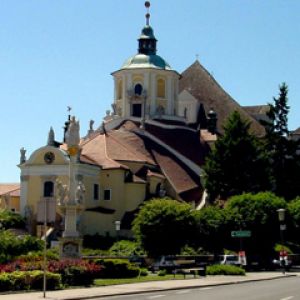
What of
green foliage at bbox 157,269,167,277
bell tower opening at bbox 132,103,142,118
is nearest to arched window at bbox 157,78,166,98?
bell tower opening at bbox 132,103,142,118

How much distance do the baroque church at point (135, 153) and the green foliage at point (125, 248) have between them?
371 cm

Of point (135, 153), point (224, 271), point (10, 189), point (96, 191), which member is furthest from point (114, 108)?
point (224, 271)

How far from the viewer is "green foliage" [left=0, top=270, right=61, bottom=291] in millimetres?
28328

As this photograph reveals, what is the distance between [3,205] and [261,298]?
211ft

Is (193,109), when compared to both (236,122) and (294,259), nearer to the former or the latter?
(236,122)

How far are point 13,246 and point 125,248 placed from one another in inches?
965

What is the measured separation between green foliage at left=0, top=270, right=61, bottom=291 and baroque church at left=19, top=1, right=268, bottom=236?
1541 inches

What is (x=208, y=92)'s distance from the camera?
116m

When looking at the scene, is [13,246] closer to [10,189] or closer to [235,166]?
[235,166]

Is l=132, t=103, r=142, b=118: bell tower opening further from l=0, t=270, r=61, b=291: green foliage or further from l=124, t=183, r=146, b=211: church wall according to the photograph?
l=0, t=270, r=61, b=291: green foliage

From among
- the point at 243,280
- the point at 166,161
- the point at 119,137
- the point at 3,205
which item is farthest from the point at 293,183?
the point at 243,280

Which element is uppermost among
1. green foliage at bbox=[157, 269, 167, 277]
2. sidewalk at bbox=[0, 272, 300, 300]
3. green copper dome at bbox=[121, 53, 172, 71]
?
green copper dome at bbox=[121, 53, 172, 71]

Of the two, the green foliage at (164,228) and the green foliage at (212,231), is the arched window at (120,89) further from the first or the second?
the green foliage at (164,228)

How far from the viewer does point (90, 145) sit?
8581 cm
